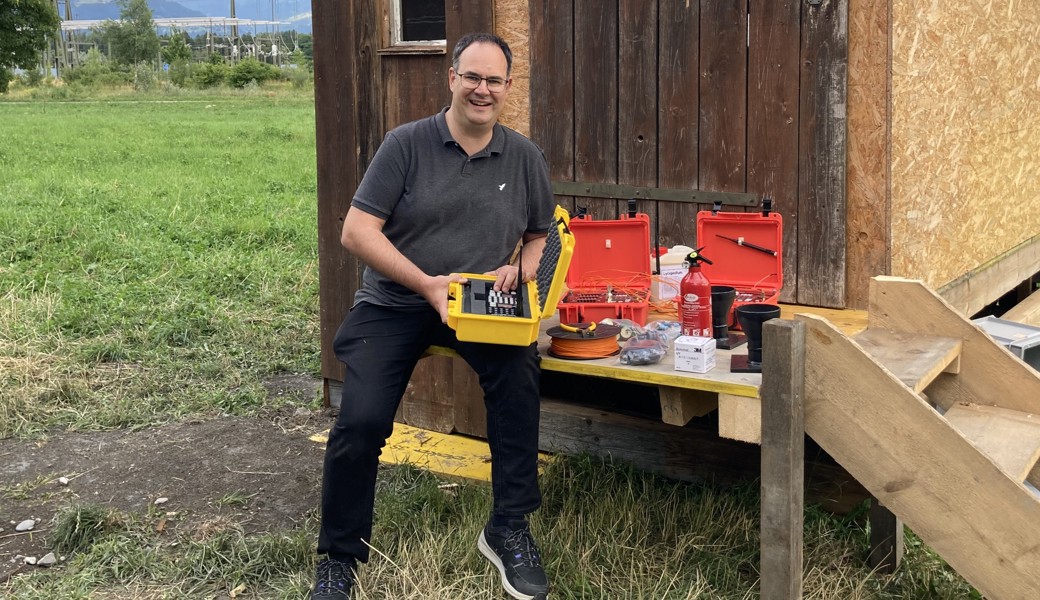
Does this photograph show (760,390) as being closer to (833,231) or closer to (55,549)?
(833,231)

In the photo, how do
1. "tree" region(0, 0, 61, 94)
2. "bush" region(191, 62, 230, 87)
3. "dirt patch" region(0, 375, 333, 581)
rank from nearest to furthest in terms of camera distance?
"dirt patch" region(0, 375, 333, 581) < "tree" region(0, 0, 61, 94) < "bush" region(191, 62, 230, 87)

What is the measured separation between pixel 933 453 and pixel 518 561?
1.36 m

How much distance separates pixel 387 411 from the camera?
3.54m

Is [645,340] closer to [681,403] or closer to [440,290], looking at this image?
[681,403]

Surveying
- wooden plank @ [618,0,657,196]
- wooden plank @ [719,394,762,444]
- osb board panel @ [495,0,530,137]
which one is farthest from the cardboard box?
osb board panel @ [495,0,530,137]

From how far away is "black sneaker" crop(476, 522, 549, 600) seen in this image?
3570mm

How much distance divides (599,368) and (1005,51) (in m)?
3.09

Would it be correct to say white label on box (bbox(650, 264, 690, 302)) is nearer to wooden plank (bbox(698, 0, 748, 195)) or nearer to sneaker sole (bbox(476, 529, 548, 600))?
wooden plank (bbox(698, 0, 748, 195))

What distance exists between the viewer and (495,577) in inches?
145

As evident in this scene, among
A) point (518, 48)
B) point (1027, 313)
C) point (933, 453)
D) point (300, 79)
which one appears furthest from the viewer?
point (300, 79)

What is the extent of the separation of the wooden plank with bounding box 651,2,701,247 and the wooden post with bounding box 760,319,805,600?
150 cm

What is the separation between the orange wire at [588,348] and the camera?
3.62 metres

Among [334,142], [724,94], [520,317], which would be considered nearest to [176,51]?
[334,142]

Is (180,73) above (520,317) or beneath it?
above
